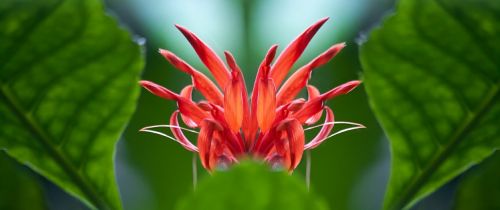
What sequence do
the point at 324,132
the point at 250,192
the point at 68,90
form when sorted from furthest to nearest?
the point at 324,132 → the point at 68,90 → the point at 250,192

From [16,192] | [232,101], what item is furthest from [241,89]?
[16,192]

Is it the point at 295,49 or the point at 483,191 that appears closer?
the point at 483,191

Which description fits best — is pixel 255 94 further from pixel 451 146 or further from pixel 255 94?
pixel 451 146

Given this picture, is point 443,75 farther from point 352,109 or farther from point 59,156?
point 352,109

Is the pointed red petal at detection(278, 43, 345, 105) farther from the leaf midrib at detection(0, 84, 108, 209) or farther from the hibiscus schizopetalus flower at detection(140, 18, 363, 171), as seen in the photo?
the leaf midrib at detection(0, 84, 108, 209)

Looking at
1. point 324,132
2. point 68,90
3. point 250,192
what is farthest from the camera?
point 324,132

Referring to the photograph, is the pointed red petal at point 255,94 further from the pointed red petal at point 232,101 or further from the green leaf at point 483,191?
the green leaf at point 483,191
